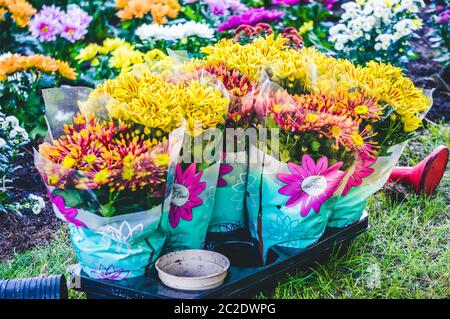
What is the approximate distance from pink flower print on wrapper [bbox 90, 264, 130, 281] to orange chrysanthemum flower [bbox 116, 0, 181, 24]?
77.4 inches

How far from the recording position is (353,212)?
2438mm

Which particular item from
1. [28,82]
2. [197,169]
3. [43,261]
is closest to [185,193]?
Answer: [197,169]

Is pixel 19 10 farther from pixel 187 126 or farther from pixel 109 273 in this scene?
pixel 109 273

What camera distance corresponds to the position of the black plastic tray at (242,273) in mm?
1970

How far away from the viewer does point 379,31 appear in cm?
372

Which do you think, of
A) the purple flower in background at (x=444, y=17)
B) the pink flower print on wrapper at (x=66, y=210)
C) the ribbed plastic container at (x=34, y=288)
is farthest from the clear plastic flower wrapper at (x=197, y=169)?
the purple flower in background at (x=444, y=17)

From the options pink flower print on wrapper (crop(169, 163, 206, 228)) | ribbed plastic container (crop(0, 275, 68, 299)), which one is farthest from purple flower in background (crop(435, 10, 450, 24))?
ribbed plastic container (crop(0, 275, 68, 299))

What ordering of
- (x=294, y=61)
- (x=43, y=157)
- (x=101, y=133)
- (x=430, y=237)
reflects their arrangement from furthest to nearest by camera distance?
(x=430, y=237)
(x=294, y=61)
(x=101, y=133)
(x=43, y=157)

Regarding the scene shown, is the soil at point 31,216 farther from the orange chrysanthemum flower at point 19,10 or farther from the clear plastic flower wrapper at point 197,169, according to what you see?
the clear plastic flower wrapper at point 197,169

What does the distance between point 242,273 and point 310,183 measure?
0.38 meters

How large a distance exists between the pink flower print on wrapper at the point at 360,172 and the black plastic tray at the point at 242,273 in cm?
21

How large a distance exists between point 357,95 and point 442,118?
71.5 inches

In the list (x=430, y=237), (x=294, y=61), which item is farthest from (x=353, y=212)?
(x=294, y=61)
